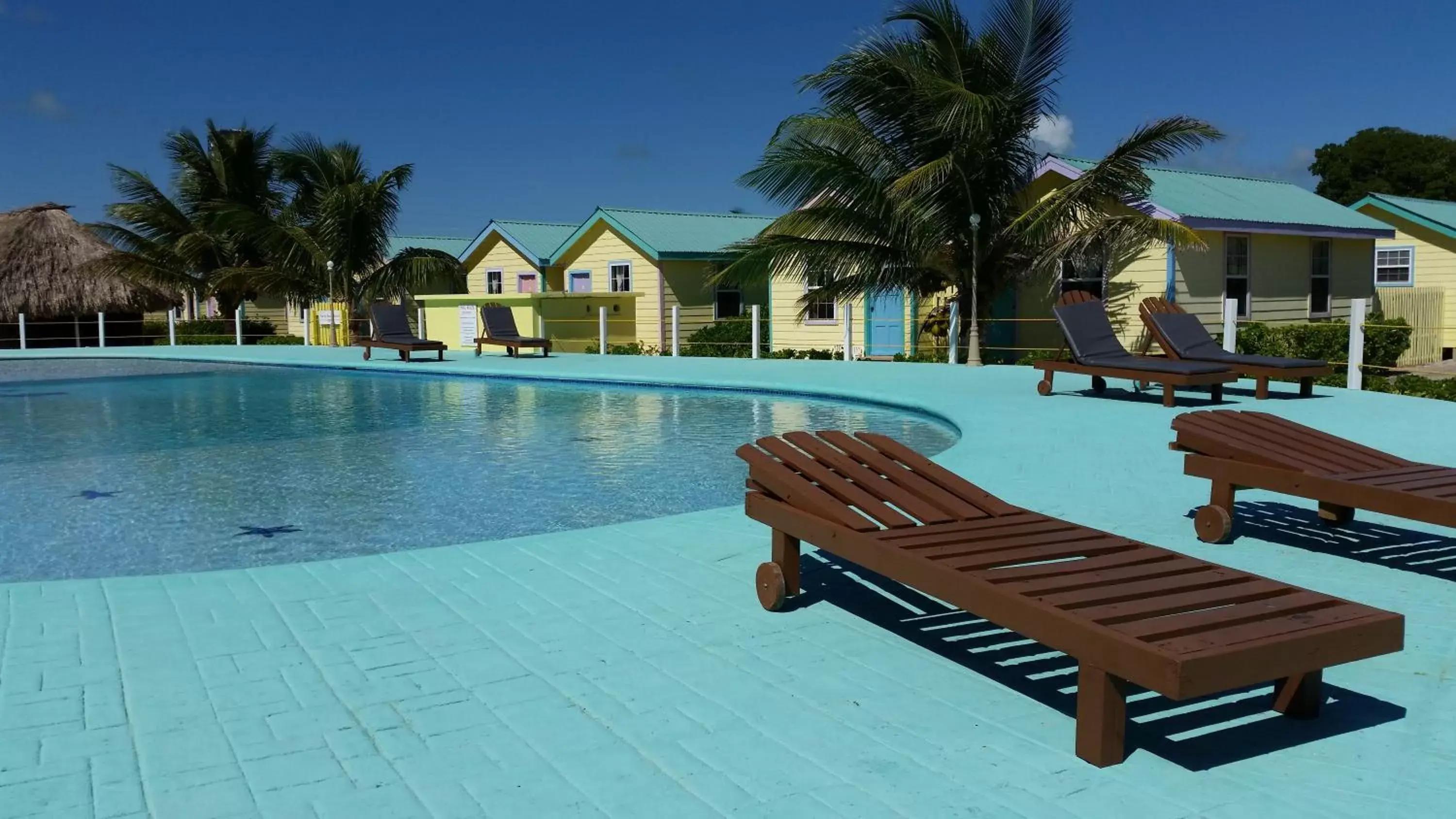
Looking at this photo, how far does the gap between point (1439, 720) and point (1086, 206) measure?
49.0ft

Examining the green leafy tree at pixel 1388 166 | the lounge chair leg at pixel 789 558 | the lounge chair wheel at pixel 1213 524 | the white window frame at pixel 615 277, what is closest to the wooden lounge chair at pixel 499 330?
the white window frame at pixel 615 277

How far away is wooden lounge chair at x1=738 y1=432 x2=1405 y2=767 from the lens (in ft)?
9.05

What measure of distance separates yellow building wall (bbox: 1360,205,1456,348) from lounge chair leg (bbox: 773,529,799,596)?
77.7 feet

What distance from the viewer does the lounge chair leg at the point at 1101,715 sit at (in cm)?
281

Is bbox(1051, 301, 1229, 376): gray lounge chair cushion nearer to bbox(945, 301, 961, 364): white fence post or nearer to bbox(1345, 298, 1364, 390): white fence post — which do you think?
bbox(1345, 298, 1364, 390): white fence post

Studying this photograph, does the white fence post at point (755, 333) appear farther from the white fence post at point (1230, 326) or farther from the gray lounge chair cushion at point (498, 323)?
the white fence post at point (1230, 326)

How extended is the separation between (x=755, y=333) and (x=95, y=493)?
14526 mm

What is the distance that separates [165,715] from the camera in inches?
129

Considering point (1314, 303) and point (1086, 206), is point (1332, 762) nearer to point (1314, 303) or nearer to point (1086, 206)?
point (1086, 206)

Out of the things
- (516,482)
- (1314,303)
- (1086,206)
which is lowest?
(516,482)

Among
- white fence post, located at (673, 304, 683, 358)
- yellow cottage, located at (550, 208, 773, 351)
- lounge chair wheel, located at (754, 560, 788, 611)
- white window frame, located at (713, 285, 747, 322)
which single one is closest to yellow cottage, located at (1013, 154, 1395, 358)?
white fence post, located at (673, 304, 683, 358)

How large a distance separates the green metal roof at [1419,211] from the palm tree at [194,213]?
95.3 ft

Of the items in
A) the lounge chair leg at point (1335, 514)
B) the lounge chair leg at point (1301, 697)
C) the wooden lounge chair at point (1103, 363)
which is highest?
the wooden lounge chair at point (1103, 363)

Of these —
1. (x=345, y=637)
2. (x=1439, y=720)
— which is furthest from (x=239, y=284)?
(x=1439, y=720)
